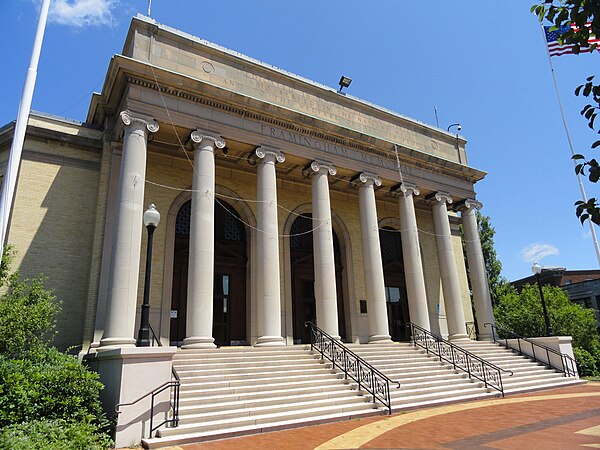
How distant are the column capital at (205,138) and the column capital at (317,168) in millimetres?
4130

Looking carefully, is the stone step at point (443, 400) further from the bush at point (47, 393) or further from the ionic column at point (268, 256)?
the bush at point (47, 393)

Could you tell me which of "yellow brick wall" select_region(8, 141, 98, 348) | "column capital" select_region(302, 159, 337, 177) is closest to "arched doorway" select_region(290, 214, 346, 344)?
"column capital" select_region(302, 159, 337, 177)

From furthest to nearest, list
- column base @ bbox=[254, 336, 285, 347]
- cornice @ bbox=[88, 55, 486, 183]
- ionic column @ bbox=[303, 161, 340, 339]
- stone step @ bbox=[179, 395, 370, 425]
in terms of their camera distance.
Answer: ionic column @ bbox=[303, 161, 340, 339] < cornice @ bbox=[88, 55, 486, 183] < column base @ bbox=[254, 336, 285, 347] < stone step @ bbox=[179, 395, 370, 425]

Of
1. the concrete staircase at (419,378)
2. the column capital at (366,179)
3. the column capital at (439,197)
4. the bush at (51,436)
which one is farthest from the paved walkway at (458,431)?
the column capital at (439,197)

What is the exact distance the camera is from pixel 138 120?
14.6 meters

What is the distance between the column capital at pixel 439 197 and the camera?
22609mm

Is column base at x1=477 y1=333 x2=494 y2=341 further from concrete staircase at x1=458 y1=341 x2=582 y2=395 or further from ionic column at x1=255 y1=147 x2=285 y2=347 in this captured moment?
ionic column at x1=255 y1=147 x2=285 y2=347

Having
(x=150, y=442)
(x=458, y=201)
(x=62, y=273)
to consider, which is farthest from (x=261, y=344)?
(x=458, y=201)

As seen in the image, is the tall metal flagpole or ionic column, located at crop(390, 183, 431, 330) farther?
ionic column, located at crop(390, 183, 431, 330)

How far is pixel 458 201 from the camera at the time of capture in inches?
939

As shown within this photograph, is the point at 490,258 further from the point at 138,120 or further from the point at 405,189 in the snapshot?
the point at 138,120

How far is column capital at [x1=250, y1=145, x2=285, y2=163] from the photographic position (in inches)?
669

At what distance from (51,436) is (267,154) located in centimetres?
1229

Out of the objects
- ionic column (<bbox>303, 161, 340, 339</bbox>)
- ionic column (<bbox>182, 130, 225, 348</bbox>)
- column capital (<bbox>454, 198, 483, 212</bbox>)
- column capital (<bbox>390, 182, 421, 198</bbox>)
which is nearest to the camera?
ionic column (<bbox>182, 130, 225, 348</bbox>)
